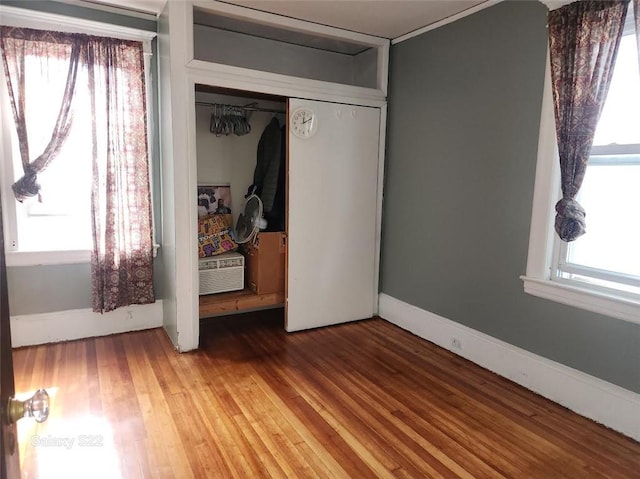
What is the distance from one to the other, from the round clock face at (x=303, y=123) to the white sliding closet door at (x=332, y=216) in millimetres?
34

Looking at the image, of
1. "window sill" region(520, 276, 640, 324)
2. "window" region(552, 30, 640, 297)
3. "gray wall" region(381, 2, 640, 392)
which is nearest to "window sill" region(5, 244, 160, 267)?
"gray wall" region(381, 2, 640, 392)

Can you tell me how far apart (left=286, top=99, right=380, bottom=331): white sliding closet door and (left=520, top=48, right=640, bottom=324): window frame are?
4.79 feet

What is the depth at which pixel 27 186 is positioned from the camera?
2.94 metres

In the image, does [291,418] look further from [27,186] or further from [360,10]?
[360,10]

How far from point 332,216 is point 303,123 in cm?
80

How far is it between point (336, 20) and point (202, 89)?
4.02 ft

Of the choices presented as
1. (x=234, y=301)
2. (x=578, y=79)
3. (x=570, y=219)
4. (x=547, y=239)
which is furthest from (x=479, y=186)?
(x=234, y=301)

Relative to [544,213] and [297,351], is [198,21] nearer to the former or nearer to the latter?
[297,351]

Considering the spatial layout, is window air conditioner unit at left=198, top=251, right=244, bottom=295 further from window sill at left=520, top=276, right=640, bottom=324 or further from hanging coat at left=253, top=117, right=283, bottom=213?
window sill at left=520, top=276, right=640, bottom=324

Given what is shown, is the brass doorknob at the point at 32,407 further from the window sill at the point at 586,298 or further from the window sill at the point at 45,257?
the window sill at the point at 45,257

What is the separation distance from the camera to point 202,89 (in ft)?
11.7

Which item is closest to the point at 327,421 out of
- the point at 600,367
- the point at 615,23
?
the point at 600,367

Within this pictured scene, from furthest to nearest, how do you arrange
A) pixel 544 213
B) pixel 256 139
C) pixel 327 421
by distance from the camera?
pixel 256 139, pixel 544 213, pixel 327 421

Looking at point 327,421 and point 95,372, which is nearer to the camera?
point 327,421
